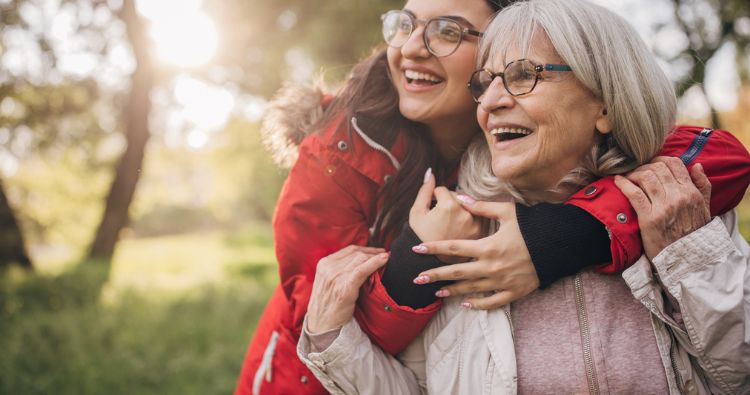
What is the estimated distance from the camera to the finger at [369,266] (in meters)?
1.92

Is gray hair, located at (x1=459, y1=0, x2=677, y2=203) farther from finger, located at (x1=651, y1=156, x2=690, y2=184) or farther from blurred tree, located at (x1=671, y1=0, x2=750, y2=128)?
blurred tree, located at (x1=671, y1=0, x2=750, y2=128)

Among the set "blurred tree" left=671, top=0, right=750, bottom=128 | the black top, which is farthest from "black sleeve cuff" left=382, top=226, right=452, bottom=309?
"blurred tree" left=671, top=0, right=750, bottom=128

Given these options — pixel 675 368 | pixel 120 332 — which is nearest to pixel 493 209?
pixel 675 368

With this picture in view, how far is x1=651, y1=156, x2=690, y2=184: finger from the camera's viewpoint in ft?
5.67

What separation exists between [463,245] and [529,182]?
1.25 feet

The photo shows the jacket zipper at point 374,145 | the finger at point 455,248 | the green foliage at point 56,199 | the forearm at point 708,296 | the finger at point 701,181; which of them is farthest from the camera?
the green foliage at point 56,199

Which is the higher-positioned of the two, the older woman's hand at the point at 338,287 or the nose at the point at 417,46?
the nose at the point at 417,46

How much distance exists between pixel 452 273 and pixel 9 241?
372 inches

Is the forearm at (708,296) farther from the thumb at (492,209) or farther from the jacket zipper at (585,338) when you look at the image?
the thumb at (492,209)

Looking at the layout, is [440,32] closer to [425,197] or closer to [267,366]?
[425,197]

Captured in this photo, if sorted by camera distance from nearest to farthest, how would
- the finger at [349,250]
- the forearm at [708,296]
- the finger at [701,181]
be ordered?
the forearm at [708,296]
the finger at [701,181]
the finger at [349,250]

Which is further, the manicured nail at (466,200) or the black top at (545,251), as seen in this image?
the manicured nail at (466,200)

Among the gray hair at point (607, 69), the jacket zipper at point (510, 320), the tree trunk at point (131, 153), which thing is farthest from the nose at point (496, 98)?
the tree trunk at point (131, 153)

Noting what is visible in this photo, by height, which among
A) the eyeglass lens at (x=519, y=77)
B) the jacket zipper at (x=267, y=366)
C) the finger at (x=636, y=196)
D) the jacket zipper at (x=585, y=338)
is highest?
the eyeglass lens at (x=519, y=77)
